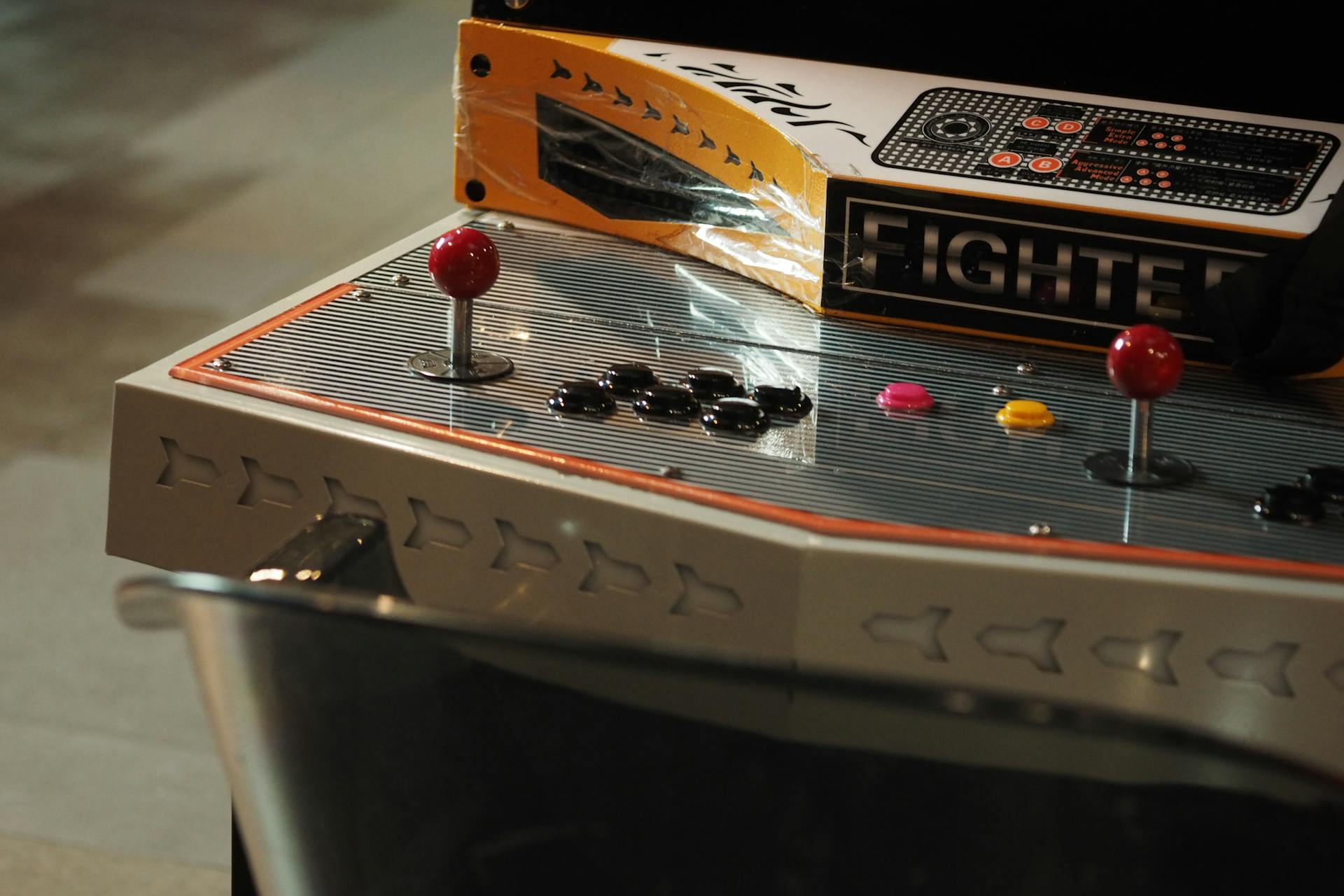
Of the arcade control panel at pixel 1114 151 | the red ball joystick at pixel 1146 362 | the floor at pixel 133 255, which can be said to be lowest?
the floor at pixel 133 255

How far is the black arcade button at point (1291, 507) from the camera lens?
37.0 inches

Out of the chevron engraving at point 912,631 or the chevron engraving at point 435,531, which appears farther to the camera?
the chevron engraving at point 435,531

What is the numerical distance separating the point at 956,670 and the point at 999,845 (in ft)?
1.35

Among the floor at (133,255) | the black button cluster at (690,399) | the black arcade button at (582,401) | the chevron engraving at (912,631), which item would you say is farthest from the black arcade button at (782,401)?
the floor at (133,255)

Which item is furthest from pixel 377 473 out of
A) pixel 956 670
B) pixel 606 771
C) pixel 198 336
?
pixel 198 336

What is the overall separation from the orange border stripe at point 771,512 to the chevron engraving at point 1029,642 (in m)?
0.04

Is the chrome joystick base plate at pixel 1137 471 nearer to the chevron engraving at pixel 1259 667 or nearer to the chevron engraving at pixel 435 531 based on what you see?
the chevron engraving at pixel 1259 667

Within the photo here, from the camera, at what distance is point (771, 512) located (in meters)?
0.94

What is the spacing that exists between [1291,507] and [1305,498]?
0.5 inches

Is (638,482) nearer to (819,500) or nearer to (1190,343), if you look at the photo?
(819,500)

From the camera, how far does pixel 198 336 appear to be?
2918mm

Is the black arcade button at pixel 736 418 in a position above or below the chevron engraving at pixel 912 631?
above

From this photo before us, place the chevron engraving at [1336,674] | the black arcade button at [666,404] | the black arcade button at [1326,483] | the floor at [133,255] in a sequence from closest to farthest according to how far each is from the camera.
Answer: the chevron engraving at [1336,674] → the black arcade button at [1326,483] → the black arcade button at [666,404] → the floor at [133,255]

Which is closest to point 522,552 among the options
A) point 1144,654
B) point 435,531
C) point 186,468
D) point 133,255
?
point 435,531
